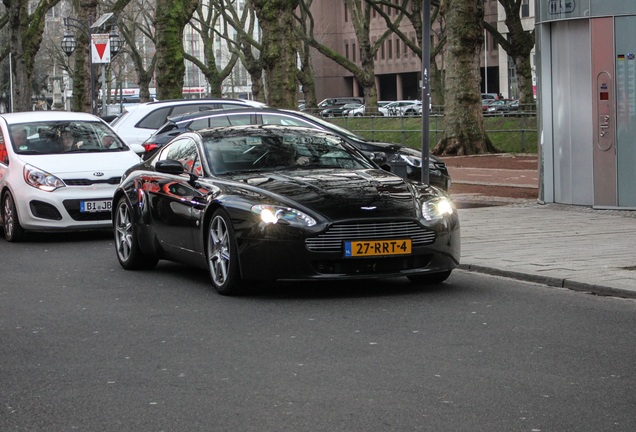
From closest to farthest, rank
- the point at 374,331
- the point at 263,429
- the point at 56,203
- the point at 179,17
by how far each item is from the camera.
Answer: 1. the point at 263,429
2. the point at 374,331
3. the point at 56,203
4. the point at 179,17

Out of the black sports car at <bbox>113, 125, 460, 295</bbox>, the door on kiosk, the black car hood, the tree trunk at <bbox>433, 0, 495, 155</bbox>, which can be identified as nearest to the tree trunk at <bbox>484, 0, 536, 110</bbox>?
the tree trunk at <bbox>433, 0, 495, 155</bbox>

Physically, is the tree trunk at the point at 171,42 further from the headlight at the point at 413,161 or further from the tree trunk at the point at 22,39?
the headlight at the point at 413,161

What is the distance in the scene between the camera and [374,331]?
22.7ft

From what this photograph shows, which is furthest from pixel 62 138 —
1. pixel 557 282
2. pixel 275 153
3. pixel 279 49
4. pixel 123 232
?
pixel 279 49

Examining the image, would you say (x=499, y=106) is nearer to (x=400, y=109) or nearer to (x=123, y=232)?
(x=400, y=109)

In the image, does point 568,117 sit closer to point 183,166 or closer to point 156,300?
point 183,166

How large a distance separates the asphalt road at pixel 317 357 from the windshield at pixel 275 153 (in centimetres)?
106

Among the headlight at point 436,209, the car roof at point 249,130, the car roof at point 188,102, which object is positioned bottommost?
the headlight at point 436,209

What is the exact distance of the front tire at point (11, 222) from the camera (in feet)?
42.8

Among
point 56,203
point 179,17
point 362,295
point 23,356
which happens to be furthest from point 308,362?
point 179,17

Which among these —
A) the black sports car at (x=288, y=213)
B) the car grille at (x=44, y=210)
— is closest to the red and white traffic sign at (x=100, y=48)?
the car grille at (x=44, y=210)

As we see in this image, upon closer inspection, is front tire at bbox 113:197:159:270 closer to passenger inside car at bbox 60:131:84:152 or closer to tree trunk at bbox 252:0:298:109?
passenger inside car at bbox 60:131:84:152

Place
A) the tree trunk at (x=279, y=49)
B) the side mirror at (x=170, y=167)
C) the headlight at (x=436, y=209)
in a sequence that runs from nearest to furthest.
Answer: the headlight at (x=436, y=209) → the side mirror at (x=170, y=167) → the tree trunk at (x=279, y=49)

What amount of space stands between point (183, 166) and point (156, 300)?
157 cm
